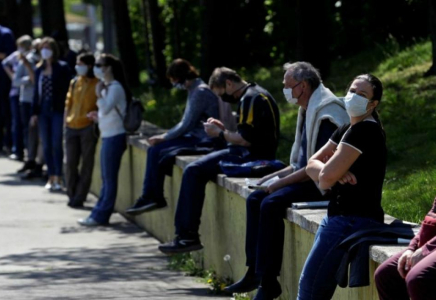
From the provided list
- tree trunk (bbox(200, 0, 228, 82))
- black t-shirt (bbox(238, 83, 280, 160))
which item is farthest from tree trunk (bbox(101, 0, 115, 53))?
black t-shirt (bbox(238, 83, 280, 160))

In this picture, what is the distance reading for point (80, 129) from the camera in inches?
589

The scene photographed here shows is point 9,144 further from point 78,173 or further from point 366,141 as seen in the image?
point 366,141

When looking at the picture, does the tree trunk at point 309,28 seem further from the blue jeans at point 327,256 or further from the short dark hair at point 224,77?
the blue jeans at point 327,256

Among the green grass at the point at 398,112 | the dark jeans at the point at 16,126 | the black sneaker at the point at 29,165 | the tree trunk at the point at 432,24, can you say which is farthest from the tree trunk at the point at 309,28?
the dark jeans at the point at 16,126

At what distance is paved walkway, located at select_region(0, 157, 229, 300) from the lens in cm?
970

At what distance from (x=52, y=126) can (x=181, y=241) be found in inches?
256

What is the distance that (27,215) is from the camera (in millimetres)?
14539

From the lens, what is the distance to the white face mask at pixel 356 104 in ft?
21.2

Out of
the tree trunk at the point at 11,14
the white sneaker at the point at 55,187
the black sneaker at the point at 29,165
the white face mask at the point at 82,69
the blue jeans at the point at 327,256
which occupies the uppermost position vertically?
the tree trunk at the point at 11,14

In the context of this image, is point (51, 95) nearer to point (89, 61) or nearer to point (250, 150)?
point (89, 61)

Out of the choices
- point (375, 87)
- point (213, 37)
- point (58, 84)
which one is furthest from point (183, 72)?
point (375, 87)

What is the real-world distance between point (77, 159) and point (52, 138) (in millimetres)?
1210

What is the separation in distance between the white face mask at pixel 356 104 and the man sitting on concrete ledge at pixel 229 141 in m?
2.89

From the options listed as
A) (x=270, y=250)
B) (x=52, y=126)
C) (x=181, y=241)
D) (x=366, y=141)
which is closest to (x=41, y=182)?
(x=52, y=126)
